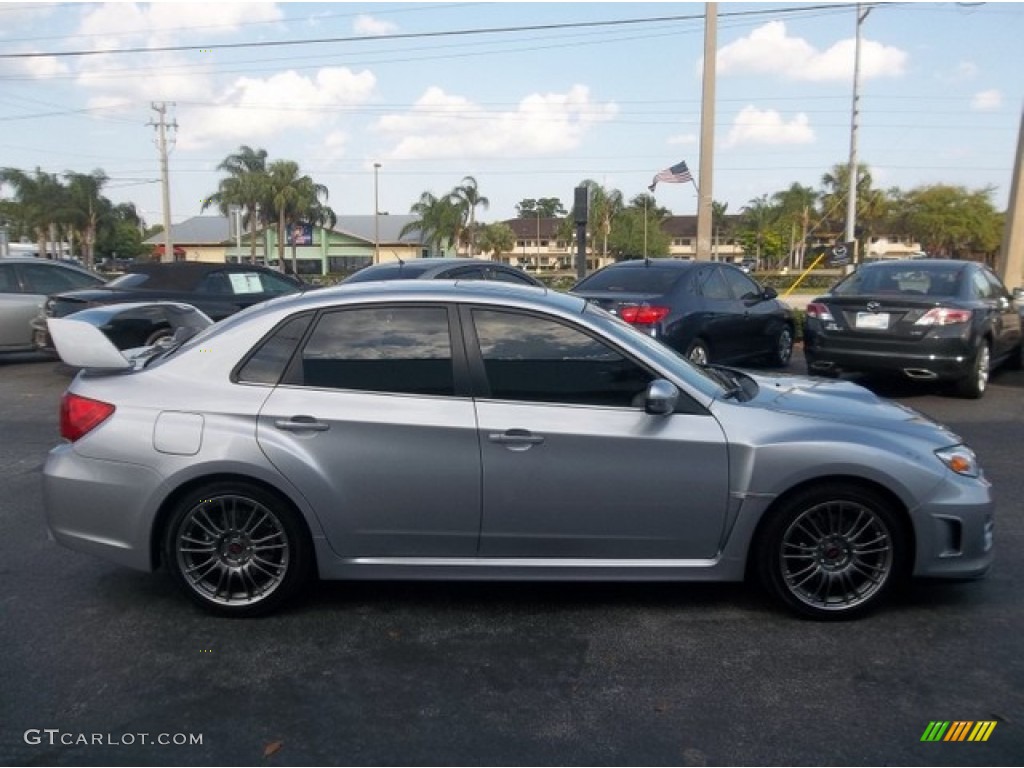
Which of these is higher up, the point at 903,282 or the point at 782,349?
the point at 903,282

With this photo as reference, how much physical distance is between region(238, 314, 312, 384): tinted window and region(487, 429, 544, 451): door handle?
104 centimetres

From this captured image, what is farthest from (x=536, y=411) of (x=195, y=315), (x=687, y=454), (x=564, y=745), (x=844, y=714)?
(x=195, y=315)

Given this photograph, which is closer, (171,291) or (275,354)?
(275,354)

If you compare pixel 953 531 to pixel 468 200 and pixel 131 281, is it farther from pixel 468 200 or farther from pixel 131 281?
pixel 468 200

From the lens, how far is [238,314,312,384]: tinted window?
13.6 feet

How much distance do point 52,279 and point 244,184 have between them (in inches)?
1729

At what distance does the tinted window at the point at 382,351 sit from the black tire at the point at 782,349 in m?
8.11

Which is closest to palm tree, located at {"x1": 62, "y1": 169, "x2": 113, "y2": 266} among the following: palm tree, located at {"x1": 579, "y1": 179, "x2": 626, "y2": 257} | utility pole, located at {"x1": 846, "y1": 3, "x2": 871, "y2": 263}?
palm tree, located at {"x1": 579, "y1": 179, "x2": 626, "y2": 257}

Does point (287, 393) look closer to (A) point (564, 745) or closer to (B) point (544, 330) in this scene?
(B) point (544, 330)

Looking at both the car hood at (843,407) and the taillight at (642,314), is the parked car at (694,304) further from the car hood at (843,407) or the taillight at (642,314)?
the car hood at (843,407)

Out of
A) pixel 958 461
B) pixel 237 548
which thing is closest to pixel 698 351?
pixel 958 461

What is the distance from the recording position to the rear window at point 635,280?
954 centimetres

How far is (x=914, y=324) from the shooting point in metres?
9.27

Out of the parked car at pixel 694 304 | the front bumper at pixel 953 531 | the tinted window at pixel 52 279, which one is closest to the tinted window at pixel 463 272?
the parked car at pixel 694 304
